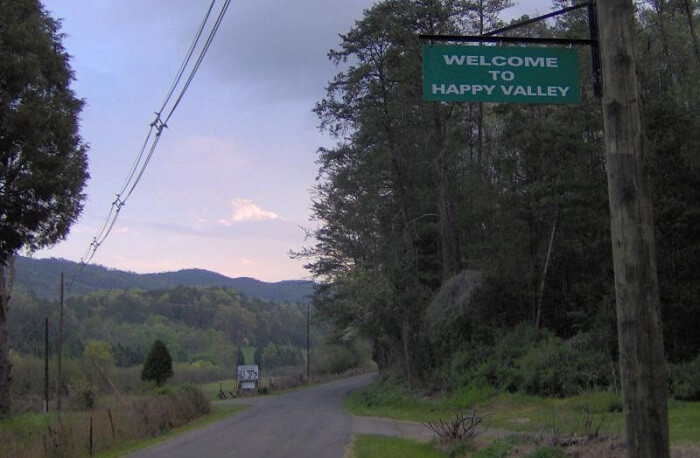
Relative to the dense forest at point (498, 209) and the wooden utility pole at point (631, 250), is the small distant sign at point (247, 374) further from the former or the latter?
the wooden utility pole at point (631, 250)

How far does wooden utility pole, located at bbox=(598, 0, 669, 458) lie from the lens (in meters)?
5.54

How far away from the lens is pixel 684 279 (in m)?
24.0

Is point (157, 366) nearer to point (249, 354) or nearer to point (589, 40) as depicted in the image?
point (589, 40)

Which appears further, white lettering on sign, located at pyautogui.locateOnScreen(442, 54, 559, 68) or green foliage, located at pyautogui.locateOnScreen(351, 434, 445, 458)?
green foliage, located at pyautogui.locateOnScreen(351, 434, 445, 458)

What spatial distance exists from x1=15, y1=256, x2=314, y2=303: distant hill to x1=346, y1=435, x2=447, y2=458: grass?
48.5ft

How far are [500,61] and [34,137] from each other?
35.8 feet

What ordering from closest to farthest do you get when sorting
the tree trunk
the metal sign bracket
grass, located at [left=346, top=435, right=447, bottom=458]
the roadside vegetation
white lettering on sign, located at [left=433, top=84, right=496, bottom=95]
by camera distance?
the metal sign bracket → white lettering on sign, located at [left=433, top=84, right=496, bottom=95] → grass, located at [left=346, top=435, right=447, bottom=458] → the tree trunk → the roadside vegetation

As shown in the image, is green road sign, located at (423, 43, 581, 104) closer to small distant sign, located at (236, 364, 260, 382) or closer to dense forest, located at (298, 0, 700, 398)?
dense forest, located at (298, 0, 700, 398)

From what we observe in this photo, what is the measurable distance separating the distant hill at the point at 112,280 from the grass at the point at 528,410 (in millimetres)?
16862

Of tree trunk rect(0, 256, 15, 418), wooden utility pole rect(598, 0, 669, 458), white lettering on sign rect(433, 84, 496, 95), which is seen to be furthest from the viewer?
tree trunk rect(0, 256, 15, 418)

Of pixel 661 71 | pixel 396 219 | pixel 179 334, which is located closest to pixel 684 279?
pixel 661 71

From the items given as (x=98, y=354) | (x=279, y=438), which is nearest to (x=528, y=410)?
(x=279, y=438)

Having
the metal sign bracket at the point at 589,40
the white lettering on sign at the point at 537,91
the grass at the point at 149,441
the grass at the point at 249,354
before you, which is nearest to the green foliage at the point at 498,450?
the white lettering on sign at the point at 537,91

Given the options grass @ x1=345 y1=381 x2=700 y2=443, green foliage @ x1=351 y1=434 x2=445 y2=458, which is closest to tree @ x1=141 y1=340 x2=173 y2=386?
grass @ x1=345 y1=381 x2=700 y2=443
